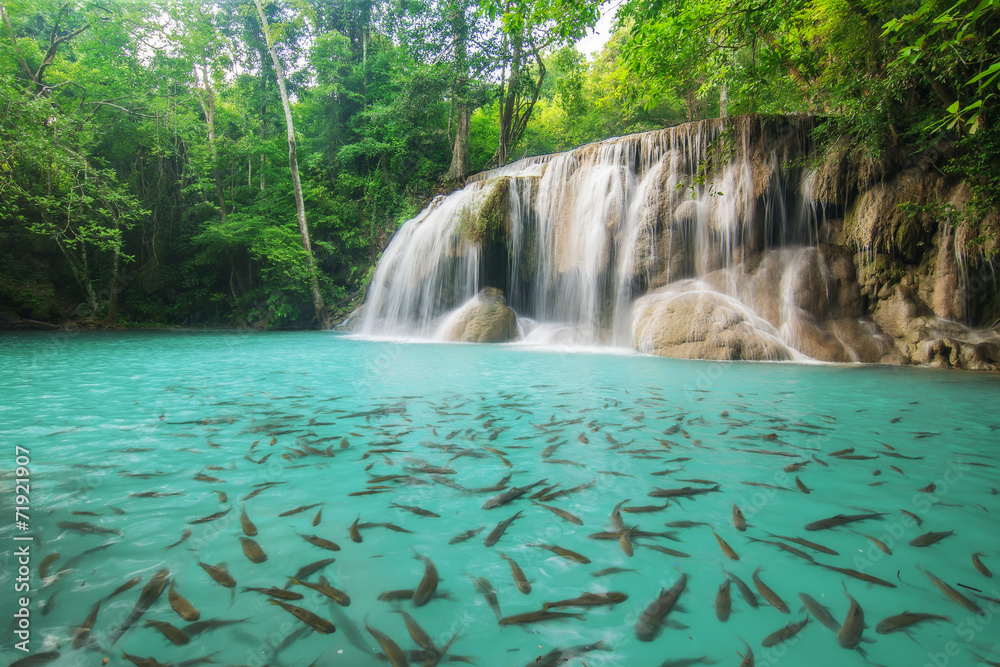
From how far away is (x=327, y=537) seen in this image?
1898 mm

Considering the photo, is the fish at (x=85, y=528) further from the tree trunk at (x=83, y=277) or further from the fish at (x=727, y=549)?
the tree trunk at (x=83, y=277)

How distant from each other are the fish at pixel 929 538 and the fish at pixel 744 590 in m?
0.89

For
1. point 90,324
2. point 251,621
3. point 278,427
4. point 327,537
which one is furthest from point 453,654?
point 90,324

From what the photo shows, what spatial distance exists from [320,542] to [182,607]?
19.6 inches

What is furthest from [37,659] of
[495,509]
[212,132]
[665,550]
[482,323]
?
[212,132]

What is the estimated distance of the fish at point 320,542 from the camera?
71.6 inches

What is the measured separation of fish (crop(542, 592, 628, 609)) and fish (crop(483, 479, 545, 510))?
0.76 m

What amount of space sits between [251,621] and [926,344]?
1126cm

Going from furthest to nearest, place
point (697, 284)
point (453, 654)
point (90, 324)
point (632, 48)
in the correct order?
point (90, 324) < point (697, 284) < point (632, 48) < point (453, 654)

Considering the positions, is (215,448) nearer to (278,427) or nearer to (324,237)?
(278,427)

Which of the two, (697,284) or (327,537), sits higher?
(697,284)

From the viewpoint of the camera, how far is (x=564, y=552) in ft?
5.90

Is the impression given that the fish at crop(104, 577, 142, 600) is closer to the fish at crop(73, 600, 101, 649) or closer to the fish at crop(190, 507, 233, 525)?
the fish at crop(73, 600, 101, 649)

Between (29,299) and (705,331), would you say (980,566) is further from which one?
(29,299)
